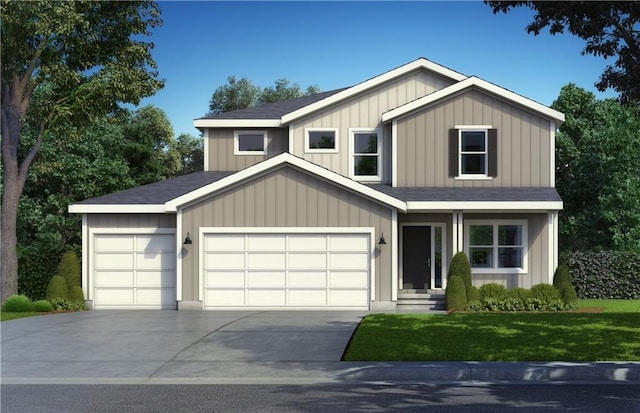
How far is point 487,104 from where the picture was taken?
2338 centimetres

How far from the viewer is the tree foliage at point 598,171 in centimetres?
3125

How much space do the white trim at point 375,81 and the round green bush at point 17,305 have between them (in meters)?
10.3

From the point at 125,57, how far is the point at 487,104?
515 inches

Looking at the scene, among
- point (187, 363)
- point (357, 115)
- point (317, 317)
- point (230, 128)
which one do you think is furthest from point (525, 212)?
point (187, 363)

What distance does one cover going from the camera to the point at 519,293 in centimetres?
2103

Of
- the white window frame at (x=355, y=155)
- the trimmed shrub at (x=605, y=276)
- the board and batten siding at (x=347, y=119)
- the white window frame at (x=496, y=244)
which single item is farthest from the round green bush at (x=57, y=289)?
the trimmed shrub at (x=605, y=276)

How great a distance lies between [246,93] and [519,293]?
40441mm

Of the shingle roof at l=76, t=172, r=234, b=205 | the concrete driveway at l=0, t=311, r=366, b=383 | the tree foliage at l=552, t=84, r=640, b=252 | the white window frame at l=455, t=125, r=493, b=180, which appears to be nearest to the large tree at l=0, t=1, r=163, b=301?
the shingle roof at l=76, t=172, r=234, b=205

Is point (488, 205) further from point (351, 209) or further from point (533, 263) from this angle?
point (351, 209)

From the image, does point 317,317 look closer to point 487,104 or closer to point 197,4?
point 487,104

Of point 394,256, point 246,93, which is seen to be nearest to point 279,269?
point 394,256

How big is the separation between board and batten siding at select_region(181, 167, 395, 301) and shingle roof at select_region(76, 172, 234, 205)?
1.70m

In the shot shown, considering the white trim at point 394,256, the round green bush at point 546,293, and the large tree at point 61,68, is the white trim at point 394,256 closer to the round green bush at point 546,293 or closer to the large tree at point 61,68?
the round green bush at point 546,293

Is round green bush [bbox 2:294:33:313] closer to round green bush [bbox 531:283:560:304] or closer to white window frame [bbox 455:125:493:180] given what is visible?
white window frame [bbox 455:125:493:180]
